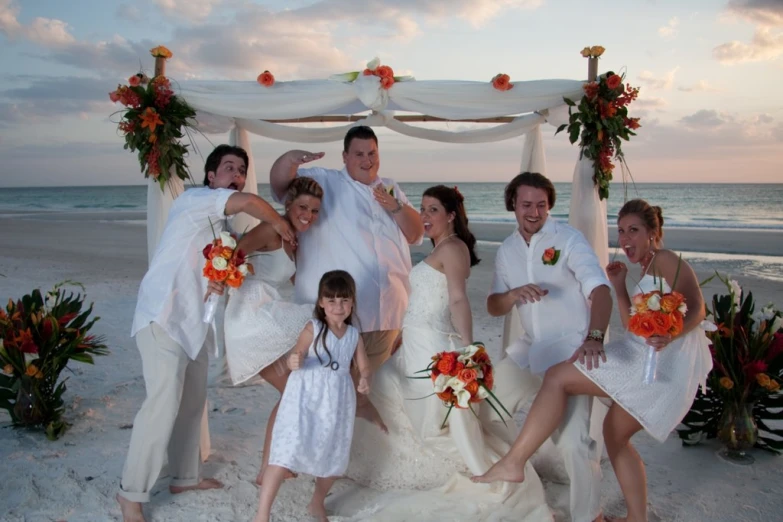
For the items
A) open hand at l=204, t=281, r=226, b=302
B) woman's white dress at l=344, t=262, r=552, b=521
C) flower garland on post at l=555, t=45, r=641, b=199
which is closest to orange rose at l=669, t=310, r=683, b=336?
Result: woman's white dress at l=344, t=262, r=552, b=521

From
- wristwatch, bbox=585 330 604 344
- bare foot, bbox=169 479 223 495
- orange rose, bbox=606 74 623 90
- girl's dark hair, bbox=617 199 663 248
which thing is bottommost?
bare foot, bbox=169 479 223 495

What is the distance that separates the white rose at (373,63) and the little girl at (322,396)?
1973 millimetres

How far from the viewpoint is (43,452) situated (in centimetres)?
512

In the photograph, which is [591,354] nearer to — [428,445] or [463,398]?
[463,398]

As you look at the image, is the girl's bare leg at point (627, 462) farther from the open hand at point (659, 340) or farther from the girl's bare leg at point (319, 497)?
the girl's bare leg at point (319, 497)

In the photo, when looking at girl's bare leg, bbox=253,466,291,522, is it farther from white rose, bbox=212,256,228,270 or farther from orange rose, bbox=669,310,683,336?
orange rose, bbox=669,310,683,336

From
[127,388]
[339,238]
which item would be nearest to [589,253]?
[339,238]

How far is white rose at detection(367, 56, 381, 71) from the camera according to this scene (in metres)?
5.35

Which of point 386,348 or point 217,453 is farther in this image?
point 386,348

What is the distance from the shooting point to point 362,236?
5.27 m

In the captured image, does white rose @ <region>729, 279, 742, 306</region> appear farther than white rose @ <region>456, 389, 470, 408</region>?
Yes

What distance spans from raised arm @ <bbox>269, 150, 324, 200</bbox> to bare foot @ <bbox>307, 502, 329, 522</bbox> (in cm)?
217

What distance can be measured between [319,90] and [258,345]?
219 centimetres

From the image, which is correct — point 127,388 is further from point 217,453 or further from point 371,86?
point 371,86
